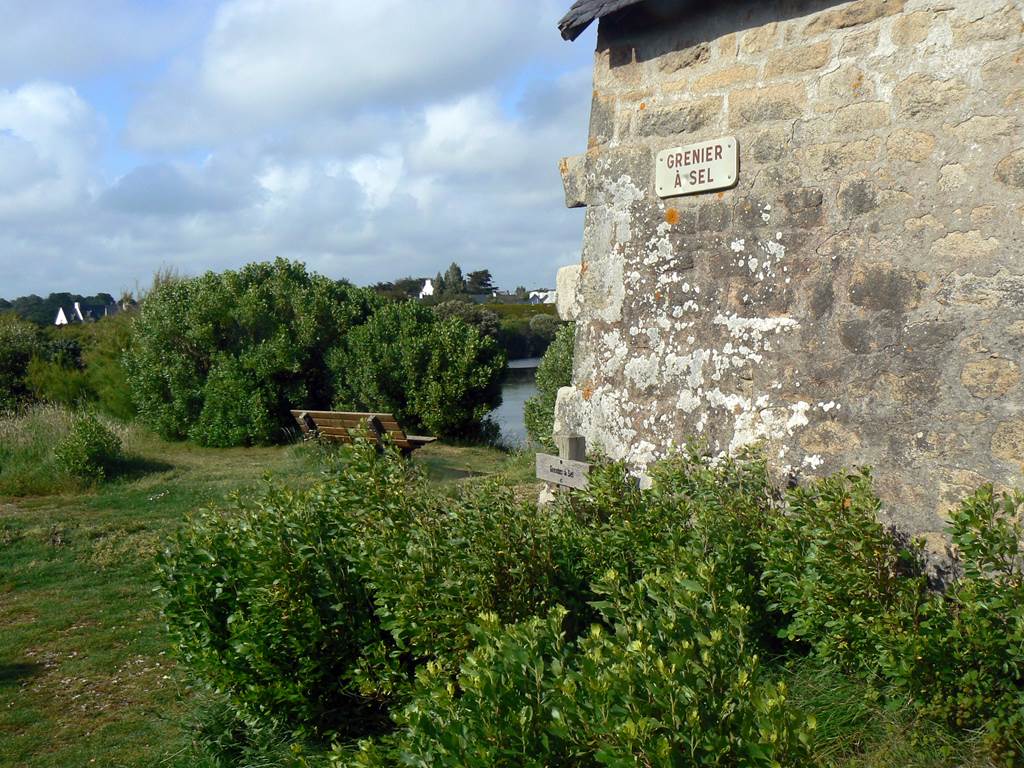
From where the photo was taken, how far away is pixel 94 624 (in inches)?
244

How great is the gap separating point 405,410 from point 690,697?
12426 mm

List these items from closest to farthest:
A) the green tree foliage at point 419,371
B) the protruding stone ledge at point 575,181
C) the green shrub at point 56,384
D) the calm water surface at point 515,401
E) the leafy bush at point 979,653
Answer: the leafy bush at point 979,653, the protruding stone ledge at point 575,181, the green tree foliage at point 419,371, the calm water surface at point 515,401, the green shrub at point 56,384

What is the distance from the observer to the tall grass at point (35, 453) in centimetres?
1024

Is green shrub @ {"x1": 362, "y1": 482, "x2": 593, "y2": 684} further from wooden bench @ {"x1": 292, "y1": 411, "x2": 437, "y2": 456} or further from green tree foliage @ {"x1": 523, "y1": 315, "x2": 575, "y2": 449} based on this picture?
green tree foliage @ {"x1": 523, "y1": 315, "x2": 575, "y2": 449}

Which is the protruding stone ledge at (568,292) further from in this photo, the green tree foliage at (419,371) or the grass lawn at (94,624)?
the green tree foliage at (419,371)

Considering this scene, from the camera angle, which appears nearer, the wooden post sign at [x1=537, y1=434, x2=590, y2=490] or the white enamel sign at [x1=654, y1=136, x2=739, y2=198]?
the white enamel sign at [x1=654, y1=136, x2=739, y2=198]

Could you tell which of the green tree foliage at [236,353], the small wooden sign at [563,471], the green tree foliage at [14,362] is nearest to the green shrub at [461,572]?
the small wooden sign at [563,471]

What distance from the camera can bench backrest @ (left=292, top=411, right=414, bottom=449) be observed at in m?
10.2

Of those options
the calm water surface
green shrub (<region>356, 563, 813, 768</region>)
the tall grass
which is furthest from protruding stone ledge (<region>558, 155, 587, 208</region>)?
the calm water surface

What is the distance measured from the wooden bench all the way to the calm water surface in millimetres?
3096

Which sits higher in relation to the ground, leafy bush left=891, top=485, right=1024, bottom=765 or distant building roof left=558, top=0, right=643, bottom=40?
distant building roof left=558, top=0, right=643, bottom=40

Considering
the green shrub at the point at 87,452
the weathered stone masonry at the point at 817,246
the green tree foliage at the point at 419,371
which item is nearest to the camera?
the weathered stone masonry at the point at 817,246

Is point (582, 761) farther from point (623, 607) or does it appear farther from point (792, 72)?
point (792, 72)

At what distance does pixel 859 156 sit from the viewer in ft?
13.2
